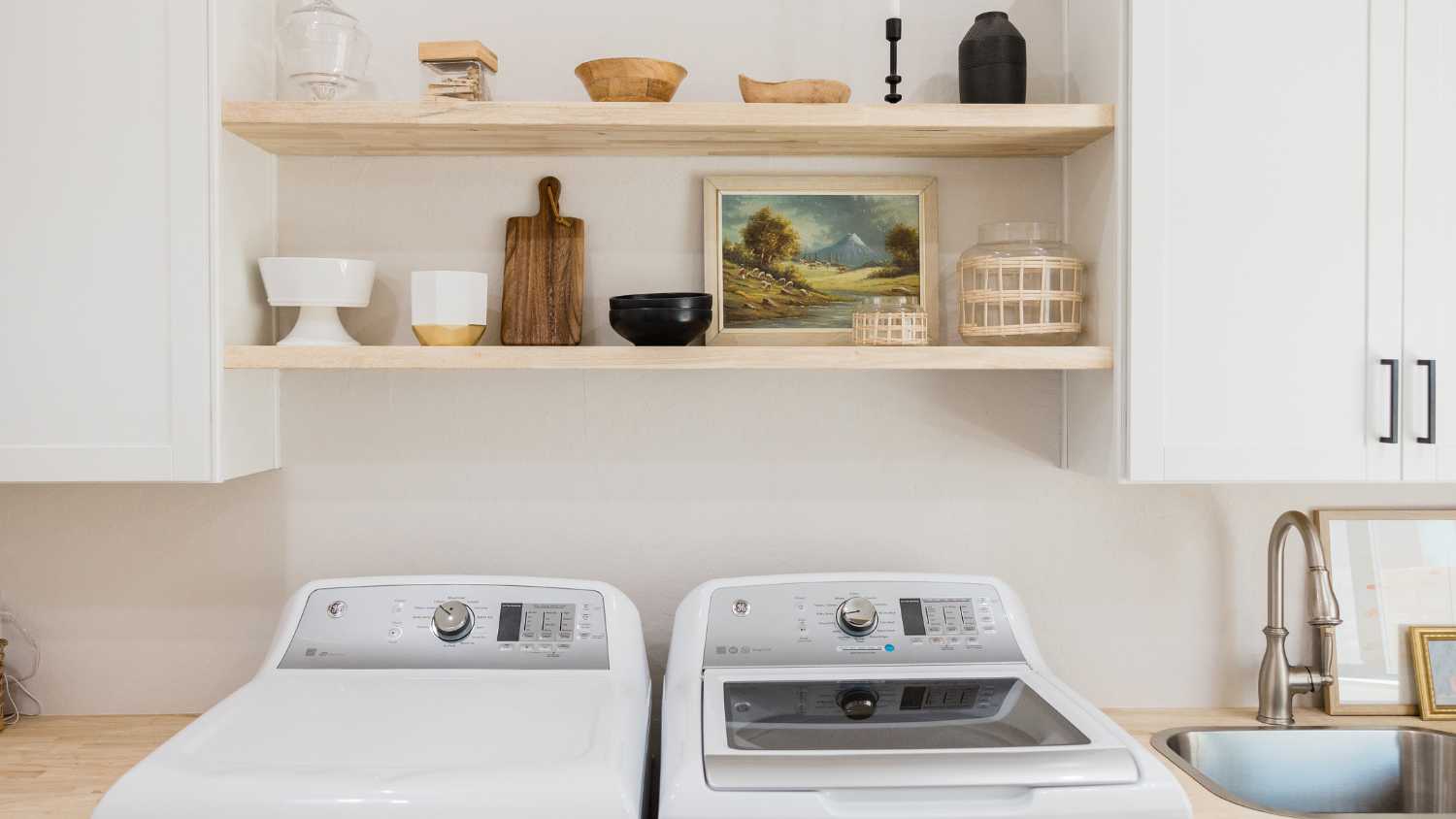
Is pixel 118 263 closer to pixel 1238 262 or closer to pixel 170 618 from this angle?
pixel 170 618

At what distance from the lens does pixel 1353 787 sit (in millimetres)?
1703

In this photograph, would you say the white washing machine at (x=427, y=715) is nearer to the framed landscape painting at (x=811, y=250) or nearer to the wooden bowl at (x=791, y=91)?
the framed landscape painting at (x=811, y=250)

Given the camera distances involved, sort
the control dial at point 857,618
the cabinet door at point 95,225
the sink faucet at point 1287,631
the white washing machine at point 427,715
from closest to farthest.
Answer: the white washing machine at point 427,715 → the cabinet door at point 95,225 → the control dial at point 857,618 → the sink faucet at point 1287,631


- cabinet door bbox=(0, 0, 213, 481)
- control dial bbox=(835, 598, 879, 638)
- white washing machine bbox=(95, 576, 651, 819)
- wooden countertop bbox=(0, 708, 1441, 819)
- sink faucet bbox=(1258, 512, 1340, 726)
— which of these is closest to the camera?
white washing machine bbox=(95, 576, 651, 819)

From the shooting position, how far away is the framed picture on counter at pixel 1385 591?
1.80m

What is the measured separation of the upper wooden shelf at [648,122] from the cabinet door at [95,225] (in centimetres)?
12

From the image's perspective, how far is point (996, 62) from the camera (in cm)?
166

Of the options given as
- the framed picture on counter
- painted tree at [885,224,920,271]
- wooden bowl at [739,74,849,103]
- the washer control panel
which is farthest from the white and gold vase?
the framed picture on counter

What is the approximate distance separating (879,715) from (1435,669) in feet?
3.72

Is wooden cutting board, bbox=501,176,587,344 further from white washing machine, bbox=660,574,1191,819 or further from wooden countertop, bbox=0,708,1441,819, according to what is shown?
wooden countertop, bbox=0,708,1441,819

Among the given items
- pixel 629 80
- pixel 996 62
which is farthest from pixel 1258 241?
pixel 629 80

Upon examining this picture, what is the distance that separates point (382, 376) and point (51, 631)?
29.9 inches

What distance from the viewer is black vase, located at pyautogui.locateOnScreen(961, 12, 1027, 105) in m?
1.66

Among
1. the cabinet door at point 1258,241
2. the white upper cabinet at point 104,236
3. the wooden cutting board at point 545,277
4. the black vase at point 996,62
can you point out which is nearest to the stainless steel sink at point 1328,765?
the cabinet door at point 1258,241
